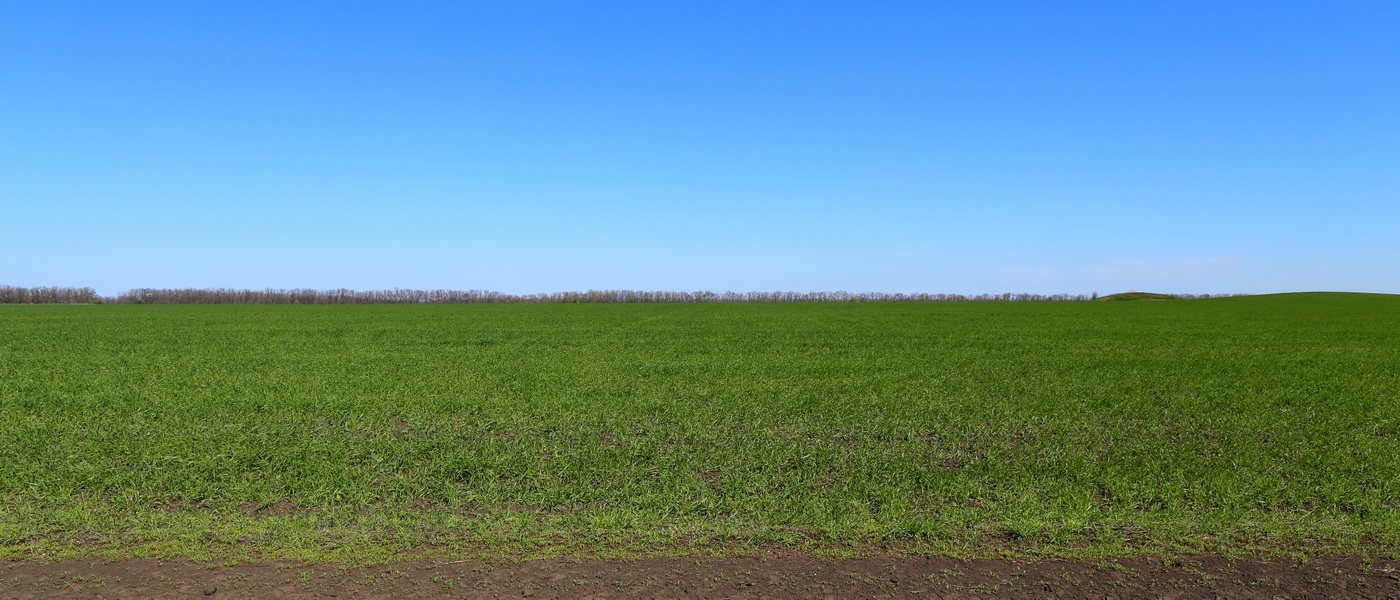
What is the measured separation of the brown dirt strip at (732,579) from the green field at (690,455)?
20 cm

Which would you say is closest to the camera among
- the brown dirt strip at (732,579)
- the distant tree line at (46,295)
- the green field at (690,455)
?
the brown dirt strip at (732,579)

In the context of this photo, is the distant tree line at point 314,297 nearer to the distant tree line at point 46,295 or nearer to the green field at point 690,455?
the distant tree line at point 46,295

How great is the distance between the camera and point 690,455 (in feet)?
20.4

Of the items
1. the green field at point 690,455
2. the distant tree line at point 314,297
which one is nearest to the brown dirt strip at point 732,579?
the green field at point 690,455

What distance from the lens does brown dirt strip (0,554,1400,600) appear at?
372 cm

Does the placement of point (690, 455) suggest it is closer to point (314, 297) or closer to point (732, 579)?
point (732, 579)

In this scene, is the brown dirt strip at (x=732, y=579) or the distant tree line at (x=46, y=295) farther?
the distant tree line at (x=46, y=295)

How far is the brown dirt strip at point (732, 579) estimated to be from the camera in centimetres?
372

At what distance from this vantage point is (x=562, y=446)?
21.4 feet

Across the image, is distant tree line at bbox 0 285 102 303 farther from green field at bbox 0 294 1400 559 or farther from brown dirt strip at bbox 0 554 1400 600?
brown dirt strip at bbox 0 554 1400 600

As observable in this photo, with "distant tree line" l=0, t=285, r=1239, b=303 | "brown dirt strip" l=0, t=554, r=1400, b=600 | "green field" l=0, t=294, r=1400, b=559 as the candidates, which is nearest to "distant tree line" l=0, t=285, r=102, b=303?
"distant tree line" l=0, t=285, r=1239, b=303

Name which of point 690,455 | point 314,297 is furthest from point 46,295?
point 690,455

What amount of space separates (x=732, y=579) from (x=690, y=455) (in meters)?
2.38

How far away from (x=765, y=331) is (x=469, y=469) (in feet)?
44.2
